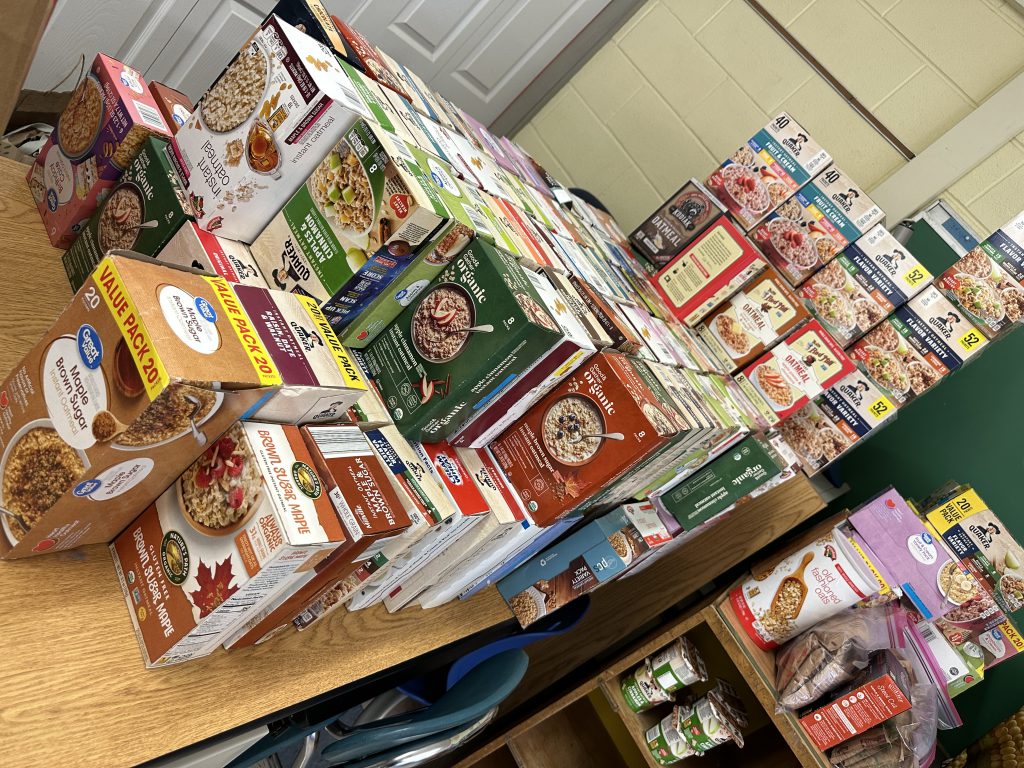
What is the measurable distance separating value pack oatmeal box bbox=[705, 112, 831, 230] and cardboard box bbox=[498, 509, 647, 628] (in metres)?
1.30

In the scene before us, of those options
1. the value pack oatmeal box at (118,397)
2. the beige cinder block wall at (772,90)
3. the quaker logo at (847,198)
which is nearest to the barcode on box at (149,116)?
the value pack oatmeal box at (118,397)

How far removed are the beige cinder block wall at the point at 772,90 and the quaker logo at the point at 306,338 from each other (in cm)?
267

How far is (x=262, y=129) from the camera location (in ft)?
3.97

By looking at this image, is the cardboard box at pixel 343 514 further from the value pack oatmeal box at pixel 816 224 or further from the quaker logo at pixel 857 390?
the value pack oatmeal box at pixel 816 224

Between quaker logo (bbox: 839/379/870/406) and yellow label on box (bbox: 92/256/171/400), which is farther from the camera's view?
quaker logo (bbox: 839/379/870/406)

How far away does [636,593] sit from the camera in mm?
2490

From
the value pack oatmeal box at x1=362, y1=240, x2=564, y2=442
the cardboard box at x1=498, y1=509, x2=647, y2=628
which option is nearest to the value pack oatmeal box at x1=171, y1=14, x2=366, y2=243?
the value pack oatmeal box at x1=362, y1=240, x2=564, y2=442

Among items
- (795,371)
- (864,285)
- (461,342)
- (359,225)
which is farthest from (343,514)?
(864,285)

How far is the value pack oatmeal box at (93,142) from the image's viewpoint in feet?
4.33

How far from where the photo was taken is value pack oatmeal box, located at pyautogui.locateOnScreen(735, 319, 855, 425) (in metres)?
2.08

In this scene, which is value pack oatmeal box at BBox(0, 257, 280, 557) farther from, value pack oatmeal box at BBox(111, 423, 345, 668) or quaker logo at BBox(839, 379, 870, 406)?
quaker logo at BBox(839, 379, 870, 406)

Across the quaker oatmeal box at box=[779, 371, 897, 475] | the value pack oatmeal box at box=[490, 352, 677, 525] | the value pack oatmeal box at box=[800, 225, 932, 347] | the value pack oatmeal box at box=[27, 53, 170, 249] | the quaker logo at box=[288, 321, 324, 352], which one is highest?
the value pack oatmeal box at box=[800, 225, 932, 347]

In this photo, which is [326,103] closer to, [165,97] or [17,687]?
[165,97]

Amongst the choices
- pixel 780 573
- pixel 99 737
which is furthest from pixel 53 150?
pixel 780 573
